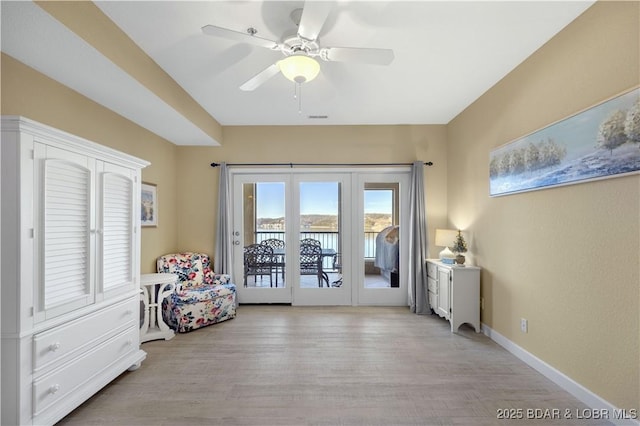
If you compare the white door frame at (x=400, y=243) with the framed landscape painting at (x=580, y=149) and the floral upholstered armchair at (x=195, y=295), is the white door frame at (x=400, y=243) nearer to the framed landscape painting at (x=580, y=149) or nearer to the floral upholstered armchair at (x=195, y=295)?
the framed landscape painting at (x=580, y=149)

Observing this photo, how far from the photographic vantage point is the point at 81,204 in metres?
2.08

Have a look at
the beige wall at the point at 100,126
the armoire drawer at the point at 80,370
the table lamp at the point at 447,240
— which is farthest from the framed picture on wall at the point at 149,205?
the table lamp at the point at 447,240

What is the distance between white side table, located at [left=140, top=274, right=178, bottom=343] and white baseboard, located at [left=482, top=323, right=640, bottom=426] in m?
3.52

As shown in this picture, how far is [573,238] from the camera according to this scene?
2193 mm

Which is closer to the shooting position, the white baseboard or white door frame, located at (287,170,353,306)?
the white baseboard

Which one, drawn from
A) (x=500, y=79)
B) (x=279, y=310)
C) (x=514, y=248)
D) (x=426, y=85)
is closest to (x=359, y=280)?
(x=279, y=310)

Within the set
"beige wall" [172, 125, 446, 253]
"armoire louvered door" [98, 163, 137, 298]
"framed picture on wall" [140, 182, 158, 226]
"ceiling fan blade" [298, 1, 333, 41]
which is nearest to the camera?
"ceiling fan blade" [298, 1, 333, 41]

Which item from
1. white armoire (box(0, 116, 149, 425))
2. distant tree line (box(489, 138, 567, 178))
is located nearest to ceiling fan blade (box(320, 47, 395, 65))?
distant tree line (box(489, 138, 567, 178))

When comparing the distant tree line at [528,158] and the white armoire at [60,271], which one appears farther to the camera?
the distant tree line at [528,158]

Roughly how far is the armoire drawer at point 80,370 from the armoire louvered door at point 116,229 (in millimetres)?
394

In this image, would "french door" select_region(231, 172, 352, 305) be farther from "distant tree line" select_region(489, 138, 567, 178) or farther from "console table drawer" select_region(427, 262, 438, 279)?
"distant tree line" select_region(489, 138, 567, 178)

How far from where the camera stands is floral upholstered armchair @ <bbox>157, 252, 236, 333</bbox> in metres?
3.47

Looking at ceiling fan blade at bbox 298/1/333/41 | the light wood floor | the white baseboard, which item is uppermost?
ceiling fan blade at bbox 298/1/333/41

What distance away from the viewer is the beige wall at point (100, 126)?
2.15m
